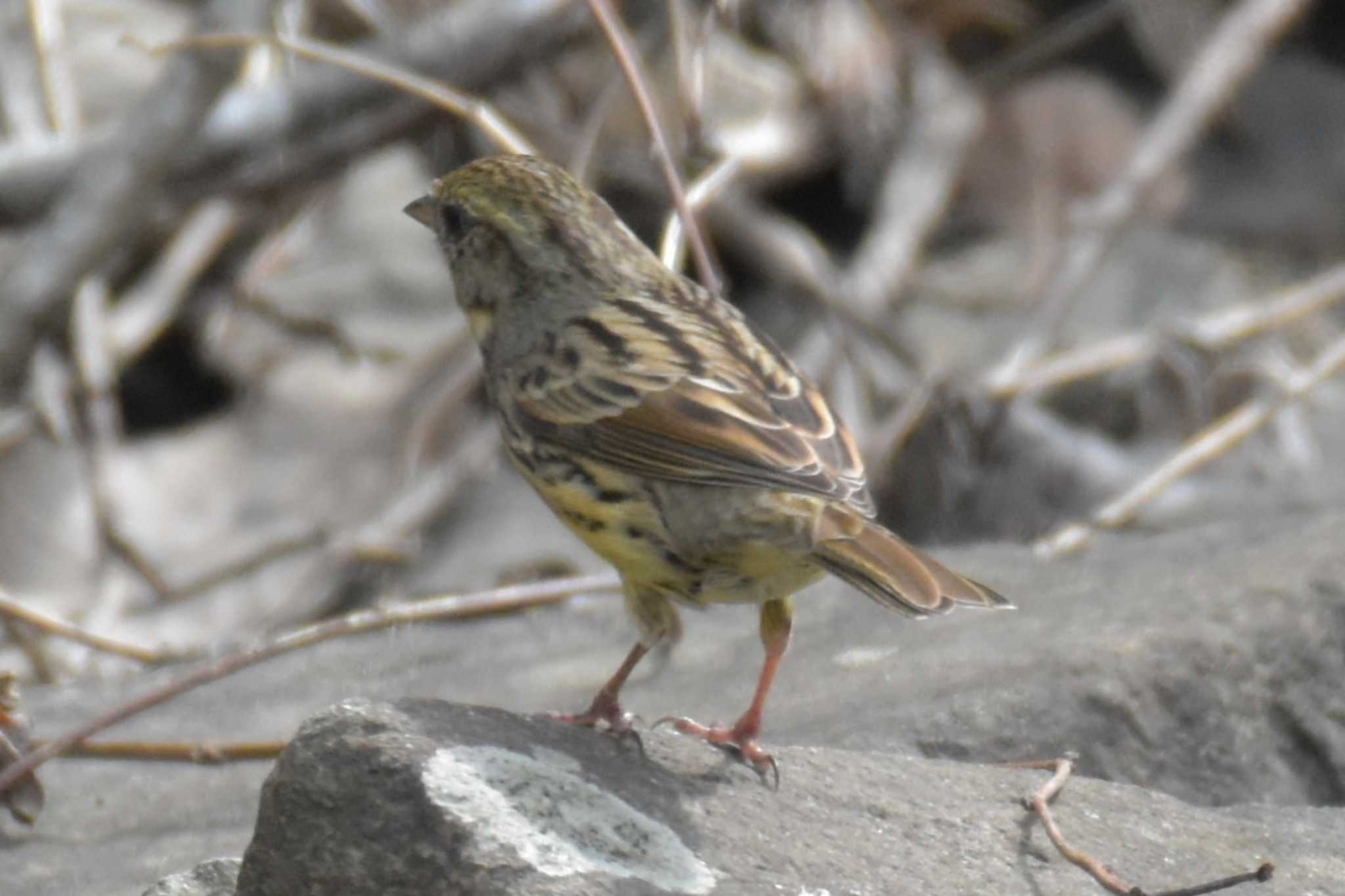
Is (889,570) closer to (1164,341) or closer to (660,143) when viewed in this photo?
(660,143)

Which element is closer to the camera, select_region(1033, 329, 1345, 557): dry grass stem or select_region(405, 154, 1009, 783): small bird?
select_region(405, 154, 1009, 783): small bird

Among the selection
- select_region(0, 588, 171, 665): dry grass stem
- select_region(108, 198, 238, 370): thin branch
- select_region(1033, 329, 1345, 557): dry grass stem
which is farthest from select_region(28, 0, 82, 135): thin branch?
select_region(1033, 329, 1345, 557): dry grass stem

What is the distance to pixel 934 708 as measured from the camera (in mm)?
4352

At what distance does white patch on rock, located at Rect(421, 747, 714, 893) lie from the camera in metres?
3.07

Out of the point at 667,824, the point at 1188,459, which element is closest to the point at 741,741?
the point at 667,824

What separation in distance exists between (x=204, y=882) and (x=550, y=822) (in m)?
0.64

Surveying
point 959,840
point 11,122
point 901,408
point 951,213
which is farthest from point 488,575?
point 959,840

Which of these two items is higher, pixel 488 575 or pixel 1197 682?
pixel 1197 682

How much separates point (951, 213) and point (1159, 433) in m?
2.30

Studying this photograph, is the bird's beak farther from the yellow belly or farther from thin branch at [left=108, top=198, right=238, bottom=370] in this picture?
thin branch at [left=108, top=198, right=238, bottom=370]

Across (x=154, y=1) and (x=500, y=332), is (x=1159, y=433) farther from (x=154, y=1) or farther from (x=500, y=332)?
(x=154, y=1)

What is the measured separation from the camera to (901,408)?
25.2 feet

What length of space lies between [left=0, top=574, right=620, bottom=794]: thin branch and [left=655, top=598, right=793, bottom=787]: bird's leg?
2.98 ft

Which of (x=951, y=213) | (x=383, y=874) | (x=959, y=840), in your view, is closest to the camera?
(x=383, y=874)
